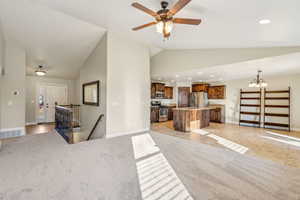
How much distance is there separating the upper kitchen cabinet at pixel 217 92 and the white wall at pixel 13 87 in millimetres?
9261

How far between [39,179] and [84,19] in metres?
3.73

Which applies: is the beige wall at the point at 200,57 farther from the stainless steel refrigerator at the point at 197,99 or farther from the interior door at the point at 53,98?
the interior door at the point at 53,98

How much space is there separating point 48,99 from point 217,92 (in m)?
9.82

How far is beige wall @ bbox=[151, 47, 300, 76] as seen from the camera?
3712 millimetres

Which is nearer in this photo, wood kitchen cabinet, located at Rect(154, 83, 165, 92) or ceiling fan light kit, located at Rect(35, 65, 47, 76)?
ceiling fan light kit, located at Rect(35, 65, 47, 76)

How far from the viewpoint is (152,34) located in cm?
421

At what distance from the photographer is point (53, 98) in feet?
25.3

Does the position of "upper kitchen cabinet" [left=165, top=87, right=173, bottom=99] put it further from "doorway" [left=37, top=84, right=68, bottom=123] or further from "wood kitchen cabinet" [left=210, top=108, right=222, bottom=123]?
"doorway" [left=37, top=84, right=68, bottom=123]

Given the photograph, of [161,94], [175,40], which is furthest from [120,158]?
[161,94]

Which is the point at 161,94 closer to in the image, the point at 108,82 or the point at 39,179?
the point at 108,82

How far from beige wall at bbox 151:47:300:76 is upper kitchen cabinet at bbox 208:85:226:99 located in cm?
428

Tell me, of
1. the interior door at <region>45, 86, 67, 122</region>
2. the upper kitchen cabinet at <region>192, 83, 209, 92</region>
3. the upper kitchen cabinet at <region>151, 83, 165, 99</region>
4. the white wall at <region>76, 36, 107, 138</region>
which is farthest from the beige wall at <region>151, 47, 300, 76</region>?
the interior door at <region>45, 86, 67, 122</region>

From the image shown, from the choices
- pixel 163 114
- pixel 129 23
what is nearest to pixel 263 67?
pixel 129 23

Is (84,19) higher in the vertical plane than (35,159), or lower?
higher
